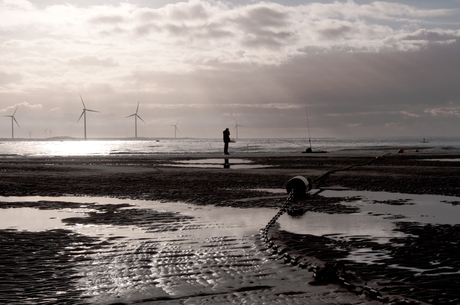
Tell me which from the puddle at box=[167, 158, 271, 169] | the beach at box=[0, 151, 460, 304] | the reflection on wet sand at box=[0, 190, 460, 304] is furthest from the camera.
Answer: the puddle at box=[167, 158, 271, 169]

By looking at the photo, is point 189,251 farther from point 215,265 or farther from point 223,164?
point 223,164

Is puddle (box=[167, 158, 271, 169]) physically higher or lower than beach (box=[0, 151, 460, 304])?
higher

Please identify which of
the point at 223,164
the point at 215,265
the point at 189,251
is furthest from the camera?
the point at 223,164

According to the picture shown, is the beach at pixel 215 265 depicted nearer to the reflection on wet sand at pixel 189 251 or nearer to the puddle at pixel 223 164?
the reflection on wet sand at pixel 189 251

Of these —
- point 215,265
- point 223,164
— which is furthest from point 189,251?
point 223,164

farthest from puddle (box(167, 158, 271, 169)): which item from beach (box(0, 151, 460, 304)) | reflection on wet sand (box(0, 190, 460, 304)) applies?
beach (box(0, 151, 460, 304))

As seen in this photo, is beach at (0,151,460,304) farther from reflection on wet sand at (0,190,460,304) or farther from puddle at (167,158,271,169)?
puddle at (167,158,271,169)

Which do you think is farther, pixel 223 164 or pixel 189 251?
pixel 223 164

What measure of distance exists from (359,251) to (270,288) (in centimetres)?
242

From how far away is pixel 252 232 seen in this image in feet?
29.1

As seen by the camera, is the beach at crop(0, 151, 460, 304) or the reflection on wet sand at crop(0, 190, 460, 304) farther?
the reflection on wet sand at crop(0, 190, 460, 304)

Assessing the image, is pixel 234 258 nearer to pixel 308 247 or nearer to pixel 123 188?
pixel 308 247

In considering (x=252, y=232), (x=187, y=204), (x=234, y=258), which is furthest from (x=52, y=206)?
(x=234, y=258)

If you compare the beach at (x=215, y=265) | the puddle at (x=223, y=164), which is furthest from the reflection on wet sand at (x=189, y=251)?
the puddle at (x=223, y=164)
